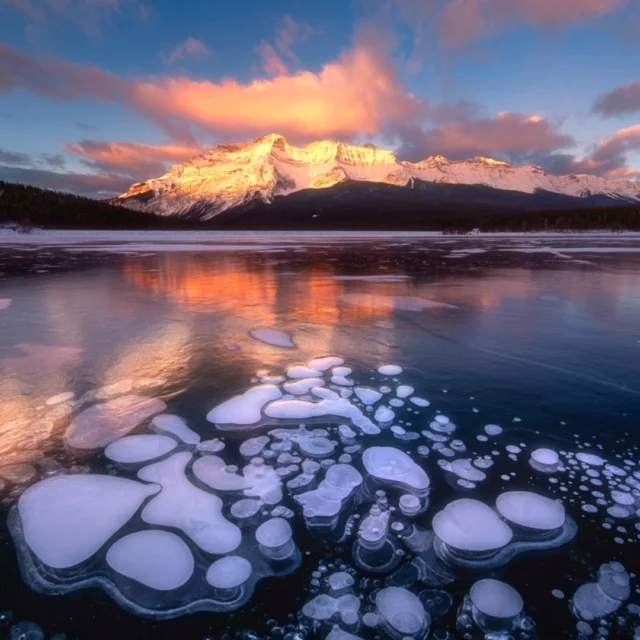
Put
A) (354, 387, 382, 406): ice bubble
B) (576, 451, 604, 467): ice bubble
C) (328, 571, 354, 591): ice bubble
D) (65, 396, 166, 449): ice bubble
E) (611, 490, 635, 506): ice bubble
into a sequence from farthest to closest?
(354, 387, 382, 406): ice bubble < (65, 396, 166, 449): ice bubble < (576, 451, 604, 467): ice bubble < (611, 490, 635, 506): ice bubble < (328, 571, 354, 591): ice bubble

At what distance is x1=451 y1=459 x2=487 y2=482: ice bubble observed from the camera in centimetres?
288

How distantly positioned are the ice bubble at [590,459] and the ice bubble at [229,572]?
2.47m

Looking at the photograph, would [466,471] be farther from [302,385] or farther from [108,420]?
[108,420]

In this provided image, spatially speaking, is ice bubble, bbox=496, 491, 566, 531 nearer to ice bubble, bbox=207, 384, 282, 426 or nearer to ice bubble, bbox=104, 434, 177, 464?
ice bubble, bbox=207, 384, 282, 426

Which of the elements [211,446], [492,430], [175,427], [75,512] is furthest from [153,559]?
[492,430]

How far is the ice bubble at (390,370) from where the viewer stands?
482 centimetres

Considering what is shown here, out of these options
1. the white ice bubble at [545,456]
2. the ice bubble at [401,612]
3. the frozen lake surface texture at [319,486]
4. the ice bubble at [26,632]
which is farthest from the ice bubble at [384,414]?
the ice bubble at [26,632]

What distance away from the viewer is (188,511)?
2547 mm

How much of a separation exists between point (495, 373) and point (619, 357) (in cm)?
182

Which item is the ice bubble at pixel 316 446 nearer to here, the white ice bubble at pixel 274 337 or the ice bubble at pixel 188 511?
the ice bubble at pixel 188 511

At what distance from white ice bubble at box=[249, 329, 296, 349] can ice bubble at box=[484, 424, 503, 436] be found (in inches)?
116

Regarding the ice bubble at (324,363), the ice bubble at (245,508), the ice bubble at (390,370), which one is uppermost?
the ice bubble at (390,370)

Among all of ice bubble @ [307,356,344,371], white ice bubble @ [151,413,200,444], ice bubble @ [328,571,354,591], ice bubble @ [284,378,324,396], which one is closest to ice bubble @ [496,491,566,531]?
ice bubble @ [328,571,354,591]

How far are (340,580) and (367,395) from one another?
2.23 metres
